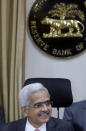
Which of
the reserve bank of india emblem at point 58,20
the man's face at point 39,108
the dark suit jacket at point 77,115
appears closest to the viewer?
the man's face at point 39,108

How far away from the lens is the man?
1548 millimetres

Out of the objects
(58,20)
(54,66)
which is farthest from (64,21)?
(54,66)

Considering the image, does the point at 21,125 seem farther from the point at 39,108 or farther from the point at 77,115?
the point at 77,115

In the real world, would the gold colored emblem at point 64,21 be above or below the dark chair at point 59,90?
above

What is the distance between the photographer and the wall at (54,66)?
9.30 ft

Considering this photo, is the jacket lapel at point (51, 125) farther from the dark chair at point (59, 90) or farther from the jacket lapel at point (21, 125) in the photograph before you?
the dark chair at point (59, 90)

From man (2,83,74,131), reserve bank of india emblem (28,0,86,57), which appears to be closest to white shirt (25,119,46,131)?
man (2,83,74,131)

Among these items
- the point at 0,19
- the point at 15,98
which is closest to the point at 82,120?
the point at 15,98

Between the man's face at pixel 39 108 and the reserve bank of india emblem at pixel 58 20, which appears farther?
the reserve bank of india emblem at pixel 58 20

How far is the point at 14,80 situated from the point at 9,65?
0.62ft

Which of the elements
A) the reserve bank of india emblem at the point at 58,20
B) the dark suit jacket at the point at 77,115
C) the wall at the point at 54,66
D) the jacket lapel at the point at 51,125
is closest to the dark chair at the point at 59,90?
the dark suit jacket at the point at 77,115

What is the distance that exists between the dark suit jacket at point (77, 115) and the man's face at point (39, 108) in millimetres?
382

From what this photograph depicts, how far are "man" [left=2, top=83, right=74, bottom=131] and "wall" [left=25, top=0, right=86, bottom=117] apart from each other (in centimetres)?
124

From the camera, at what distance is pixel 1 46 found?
2543 millimetres
